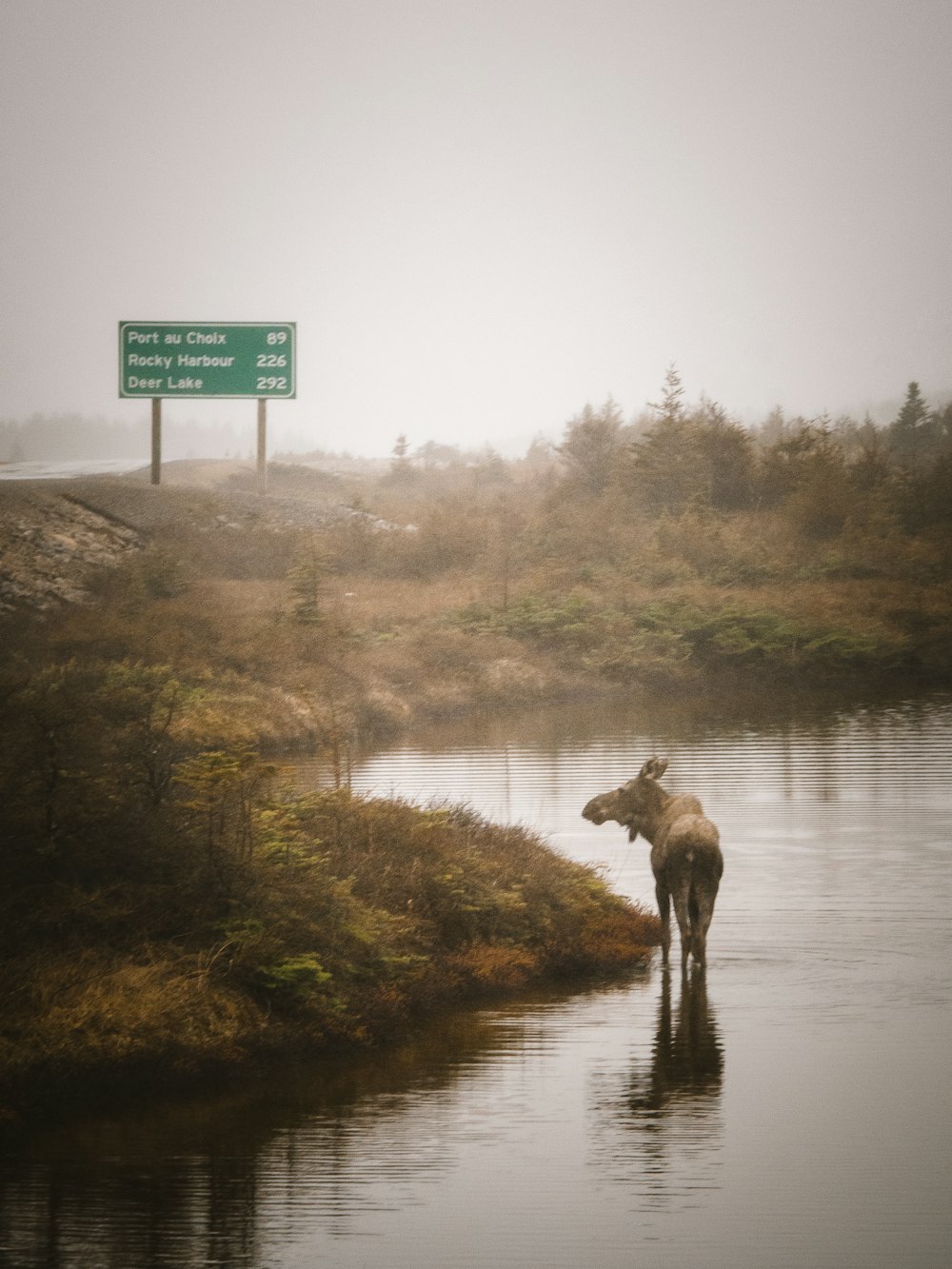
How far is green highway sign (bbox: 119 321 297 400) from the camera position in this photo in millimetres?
44625

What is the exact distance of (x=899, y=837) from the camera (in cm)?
2141

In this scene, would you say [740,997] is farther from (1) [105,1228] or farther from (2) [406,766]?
(2) [406,766]

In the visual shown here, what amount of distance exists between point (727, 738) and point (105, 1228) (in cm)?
2653

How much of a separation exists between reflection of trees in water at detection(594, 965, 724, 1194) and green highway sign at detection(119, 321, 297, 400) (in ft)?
117

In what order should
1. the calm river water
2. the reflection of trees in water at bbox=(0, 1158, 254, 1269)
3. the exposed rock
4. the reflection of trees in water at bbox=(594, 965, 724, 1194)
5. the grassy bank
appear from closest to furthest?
the reflection of trees in water at bbox=(0, 1158, 254, 1269)
the calm river water
the reflection of trees in water at bbox=(594, 965, 724, 1194)
the grassy bank
the exposed rock

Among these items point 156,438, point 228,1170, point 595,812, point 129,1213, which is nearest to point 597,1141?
point 228,1170

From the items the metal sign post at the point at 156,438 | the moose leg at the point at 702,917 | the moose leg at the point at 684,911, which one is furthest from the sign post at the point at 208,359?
the moose leg at the point at 702,917

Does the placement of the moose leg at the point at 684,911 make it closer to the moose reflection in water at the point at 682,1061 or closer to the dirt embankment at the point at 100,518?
the moose reflection in water at the point at 682,1061

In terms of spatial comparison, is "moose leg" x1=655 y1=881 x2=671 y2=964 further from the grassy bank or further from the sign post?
the sign post

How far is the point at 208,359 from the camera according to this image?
45.0 m

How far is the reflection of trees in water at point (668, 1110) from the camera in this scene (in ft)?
27.8

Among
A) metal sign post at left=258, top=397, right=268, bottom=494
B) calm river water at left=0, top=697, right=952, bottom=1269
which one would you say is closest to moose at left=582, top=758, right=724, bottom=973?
calm river water at left=0, top=697, right=952, bottom=1269

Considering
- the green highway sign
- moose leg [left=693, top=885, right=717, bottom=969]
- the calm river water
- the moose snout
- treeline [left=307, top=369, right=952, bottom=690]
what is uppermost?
the green highway sign

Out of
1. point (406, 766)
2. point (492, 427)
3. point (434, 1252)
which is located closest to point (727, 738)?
point (406, 766)
